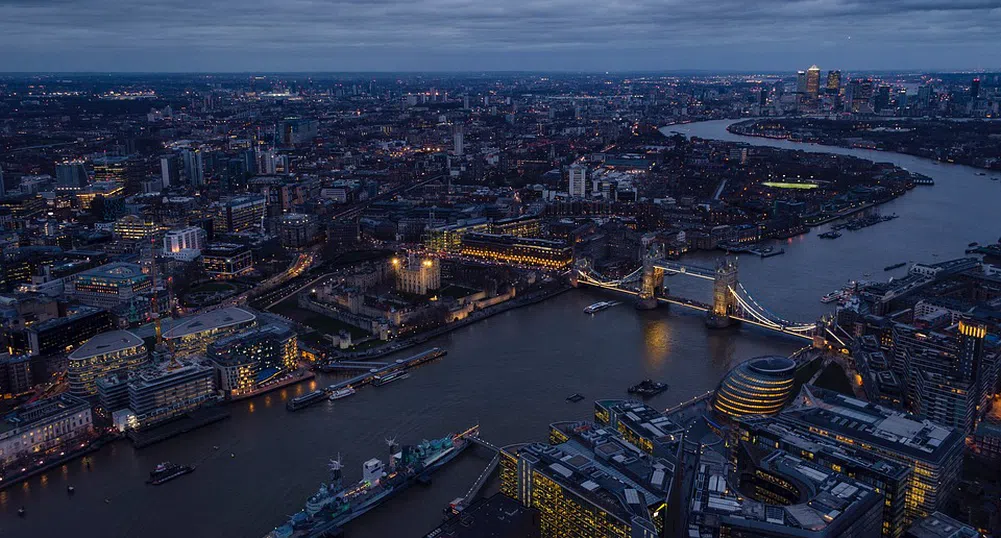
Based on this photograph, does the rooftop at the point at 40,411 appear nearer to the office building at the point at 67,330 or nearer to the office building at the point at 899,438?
the office building at the point at 67,330

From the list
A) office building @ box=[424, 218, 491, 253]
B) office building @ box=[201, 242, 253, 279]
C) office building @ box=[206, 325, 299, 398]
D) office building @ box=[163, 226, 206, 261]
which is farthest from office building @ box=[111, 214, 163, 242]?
office building @ box=[206, 325, 299, 398]

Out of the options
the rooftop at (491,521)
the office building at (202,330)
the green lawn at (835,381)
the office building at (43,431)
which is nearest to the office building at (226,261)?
the office building at (202,330)

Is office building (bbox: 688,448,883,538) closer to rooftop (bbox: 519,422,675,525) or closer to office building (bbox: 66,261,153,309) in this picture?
rooftop (bbox: 519,422,675,525)

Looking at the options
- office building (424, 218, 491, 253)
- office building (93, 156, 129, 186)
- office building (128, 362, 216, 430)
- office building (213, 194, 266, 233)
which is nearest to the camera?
office building (128, 362, 216, 430)

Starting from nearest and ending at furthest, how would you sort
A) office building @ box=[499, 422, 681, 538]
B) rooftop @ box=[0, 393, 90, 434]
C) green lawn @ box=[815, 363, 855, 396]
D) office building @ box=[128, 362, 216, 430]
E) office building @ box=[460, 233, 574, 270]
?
office building @ box=[499, 422, 681, 538] < rooftop @ box=[0, 393, 90, 434] < office building @ box=[128, 362, 216, 430] < green lawn @ box=[815, 363, 855, 396] < office building @ box=[460, 233, 574, 270]

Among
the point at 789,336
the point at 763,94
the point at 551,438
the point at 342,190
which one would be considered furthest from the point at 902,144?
the point at 551,438

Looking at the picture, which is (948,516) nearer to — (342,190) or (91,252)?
(91,252)

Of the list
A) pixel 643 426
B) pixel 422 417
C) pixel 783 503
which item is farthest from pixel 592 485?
pixel 422 417
